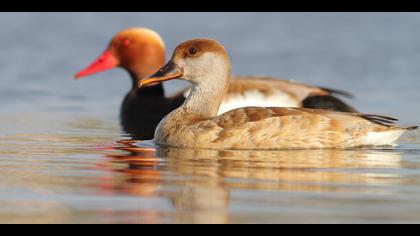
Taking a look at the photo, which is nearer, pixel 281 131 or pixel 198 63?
pixel 281 131

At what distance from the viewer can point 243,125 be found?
9.34 metres

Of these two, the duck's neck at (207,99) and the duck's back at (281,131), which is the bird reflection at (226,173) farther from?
the duck's neck at (207,99)

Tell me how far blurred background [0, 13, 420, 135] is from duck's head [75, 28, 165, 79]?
57 cm

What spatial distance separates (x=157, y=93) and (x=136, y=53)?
88 centimetres

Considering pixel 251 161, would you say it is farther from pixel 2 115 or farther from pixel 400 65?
pixel 400 65

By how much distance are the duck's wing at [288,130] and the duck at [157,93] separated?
1.54 metres

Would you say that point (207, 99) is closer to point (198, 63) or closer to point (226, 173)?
point (198, 63)

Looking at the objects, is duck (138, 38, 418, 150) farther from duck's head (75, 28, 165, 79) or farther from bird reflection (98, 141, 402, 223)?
duck's head (75, 28, 165, 79)

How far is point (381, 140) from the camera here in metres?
9.61

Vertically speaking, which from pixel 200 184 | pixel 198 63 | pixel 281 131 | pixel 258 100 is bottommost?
pixel 200 184

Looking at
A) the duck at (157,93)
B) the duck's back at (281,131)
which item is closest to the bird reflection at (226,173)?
the duck's back at (281,131)

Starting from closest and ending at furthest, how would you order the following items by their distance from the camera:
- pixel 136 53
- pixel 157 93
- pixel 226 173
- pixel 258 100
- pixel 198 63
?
pixel 226 173
pixel 198 63
pixel 258 100
pixel 157 93
pixel 136 53

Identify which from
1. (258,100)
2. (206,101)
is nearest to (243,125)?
(206,101)
